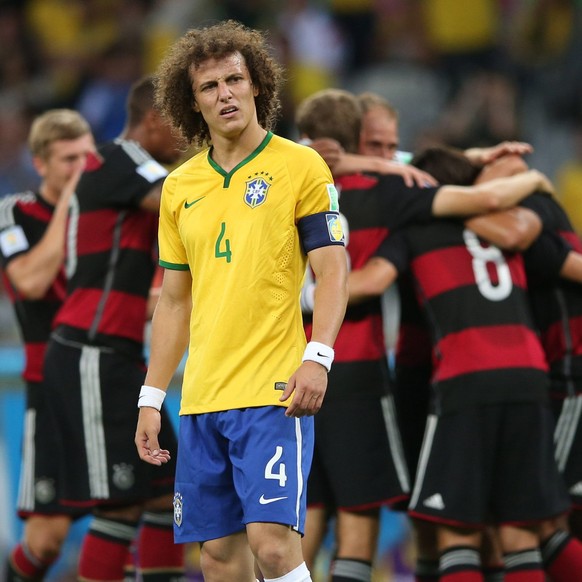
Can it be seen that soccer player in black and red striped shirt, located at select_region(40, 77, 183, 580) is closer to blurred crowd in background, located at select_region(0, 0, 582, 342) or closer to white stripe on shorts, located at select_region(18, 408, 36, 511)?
white stripe on shorts, located at select_region(18, 408, 36, 511)

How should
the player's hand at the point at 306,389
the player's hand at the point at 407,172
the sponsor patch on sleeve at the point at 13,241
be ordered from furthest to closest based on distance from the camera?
the sponsor patch on sleeve at the point at 13,241, the player's hand at the point at 407,172, the player's hand at the point at 306,389

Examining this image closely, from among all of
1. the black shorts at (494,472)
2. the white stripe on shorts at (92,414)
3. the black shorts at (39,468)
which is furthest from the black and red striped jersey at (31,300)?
the black shorts at (494,472)

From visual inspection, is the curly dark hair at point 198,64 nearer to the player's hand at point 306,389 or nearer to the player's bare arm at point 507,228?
the player's hand at point 306,389

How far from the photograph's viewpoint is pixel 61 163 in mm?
6301

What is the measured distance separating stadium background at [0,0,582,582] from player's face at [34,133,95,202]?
433 centimetres

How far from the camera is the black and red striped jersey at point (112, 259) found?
5.46 meters

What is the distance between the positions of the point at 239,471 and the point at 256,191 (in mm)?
897

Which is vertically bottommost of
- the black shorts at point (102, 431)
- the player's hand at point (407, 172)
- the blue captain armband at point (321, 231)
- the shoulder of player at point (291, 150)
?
the black shorts at point (102, 431)

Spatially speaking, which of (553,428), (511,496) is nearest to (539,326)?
(553,428)

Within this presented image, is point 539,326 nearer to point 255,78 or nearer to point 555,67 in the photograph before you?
point 255,78

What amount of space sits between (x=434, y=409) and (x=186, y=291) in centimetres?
157

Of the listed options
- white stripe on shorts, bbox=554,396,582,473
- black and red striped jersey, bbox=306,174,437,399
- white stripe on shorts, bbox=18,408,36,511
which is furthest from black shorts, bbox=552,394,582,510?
white stripe on shorts, bbox=18,408,36,511

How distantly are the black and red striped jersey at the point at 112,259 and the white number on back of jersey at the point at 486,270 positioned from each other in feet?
4.57

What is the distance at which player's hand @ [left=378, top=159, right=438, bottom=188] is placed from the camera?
5.58 m
